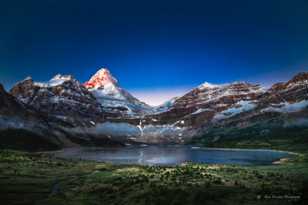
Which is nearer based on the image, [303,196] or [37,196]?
[303,196]

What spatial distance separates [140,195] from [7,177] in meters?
43.1

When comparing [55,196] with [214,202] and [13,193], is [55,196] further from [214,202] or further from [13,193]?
[214,202]

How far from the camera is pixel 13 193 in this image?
206 ft

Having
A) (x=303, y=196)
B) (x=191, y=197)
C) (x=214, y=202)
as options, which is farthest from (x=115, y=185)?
(x=303, y=196)

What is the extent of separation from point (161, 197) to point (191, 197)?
519 cm

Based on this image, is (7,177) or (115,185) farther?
(7,177)

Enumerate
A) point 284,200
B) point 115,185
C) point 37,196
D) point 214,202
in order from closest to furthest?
1. point 284,200
2. point 214,202
3. point 37,196
4. point 115,185

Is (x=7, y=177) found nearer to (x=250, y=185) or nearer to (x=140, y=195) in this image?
(x=140, y=195)

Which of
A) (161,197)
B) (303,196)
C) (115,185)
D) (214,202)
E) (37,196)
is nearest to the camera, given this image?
(303,196)

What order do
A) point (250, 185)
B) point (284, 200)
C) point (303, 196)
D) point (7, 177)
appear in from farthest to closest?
point (7, 177)
point (250, 185)
point (284, 200)
point (303, 196)

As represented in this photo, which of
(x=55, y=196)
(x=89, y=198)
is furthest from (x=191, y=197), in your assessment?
(x=55, y=196)

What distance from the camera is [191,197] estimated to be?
56656 millimetres

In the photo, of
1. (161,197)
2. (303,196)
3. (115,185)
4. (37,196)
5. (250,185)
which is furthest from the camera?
(115,185)

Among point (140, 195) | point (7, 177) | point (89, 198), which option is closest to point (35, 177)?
point (7, 177)
